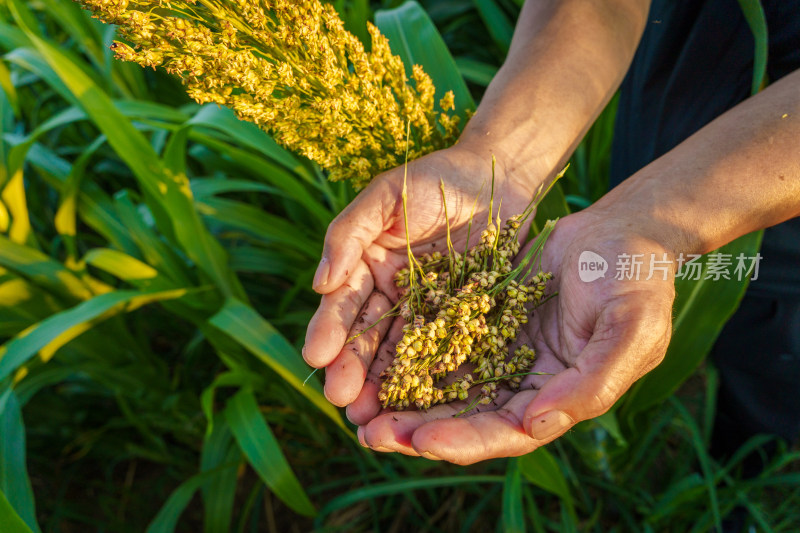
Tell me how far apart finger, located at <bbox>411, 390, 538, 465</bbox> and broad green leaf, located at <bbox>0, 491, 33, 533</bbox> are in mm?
774

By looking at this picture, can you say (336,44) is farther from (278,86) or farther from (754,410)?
(754,410)

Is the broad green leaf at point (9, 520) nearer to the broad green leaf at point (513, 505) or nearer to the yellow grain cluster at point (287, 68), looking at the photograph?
the yellow grain cluster at point (287, 68)

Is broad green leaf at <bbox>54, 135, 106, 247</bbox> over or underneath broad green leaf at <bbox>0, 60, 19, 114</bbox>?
underneath

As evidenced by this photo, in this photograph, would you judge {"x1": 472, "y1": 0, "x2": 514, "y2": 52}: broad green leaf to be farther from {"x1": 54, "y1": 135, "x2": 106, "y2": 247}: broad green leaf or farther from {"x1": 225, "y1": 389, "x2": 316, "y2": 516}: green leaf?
{"x1": 225, "y1": 389, "x2": 316, "y2": 516}: green leaf

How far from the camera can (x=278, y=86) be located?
1048 mm

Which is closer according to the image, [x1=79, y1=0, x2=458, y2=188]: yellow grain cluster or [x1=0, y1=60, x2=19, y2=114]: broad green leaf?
[x1=79, y1=0, x2=458, y2=188]: yellow grain cluster

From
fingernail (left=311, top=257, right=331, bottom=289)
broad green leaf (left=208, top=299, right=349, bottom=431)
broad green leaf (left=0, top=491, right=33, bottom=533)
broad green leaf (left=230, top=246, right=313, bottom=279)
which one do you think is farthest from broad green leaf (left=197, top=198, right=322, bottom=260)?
broad green leaf (left=0, top=491, right=33, bottom=533)

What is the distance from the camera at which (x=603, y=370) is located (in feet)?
3.06

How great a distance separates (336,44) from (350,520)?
165cm

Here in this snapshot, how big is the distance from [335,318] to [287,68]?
521 millimetres

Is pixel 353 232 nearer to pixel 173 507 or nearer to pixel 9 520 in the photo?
pixel 9 520

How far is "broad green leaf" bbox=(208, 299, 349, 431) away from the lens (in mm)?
1338

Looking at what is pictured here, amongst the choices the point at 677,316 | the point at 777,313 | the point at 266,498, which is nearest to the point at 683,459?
the point at 777,313

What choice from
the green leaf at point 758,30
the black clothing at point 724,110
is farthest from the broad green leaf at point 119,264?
the green leaf at point 758,30
